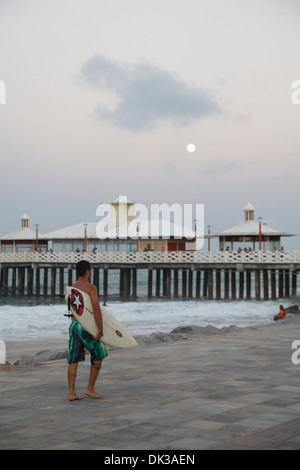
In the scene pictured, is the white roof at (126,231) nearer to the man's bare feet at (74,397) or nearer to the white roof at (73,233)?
the white roof at (73,233)

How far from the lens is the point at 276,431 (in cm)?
561

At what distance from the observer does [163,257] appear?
132ft

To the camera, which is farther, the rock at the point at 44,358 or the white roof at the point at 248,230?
the white roof at the point at 248,230

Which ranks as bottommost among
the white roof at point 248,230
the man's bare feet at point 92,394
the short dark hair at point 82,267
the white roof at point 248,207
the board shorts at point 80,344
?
the man's bare feet at point 92,394

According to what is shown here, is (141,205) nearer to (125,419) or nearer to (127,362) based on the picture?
(127,362)

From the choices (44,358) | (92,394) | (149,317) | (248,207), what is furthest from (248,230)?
(92,394)

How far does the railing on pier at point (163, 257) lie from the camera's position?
121ft

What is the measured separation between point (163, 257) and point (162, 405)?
3350 cm

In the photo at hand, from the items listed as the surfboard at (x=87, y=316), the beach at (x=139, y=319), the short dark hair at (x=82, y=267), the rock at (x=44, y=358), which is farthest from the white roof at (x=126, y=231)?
the short dark hair at (x=82, y=267)

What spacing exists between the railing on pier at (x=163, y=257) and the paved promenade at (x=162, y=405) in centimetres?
2648

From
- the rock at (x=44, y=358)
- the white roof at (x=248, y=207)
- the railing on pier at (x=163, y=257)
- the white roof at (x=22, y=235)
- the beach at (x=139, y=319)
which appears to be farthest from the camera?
the white roof at (x=22, y=235)

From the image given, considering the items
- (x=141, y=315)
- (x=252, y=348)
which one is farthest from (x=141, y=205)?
(x=252, y=348)
